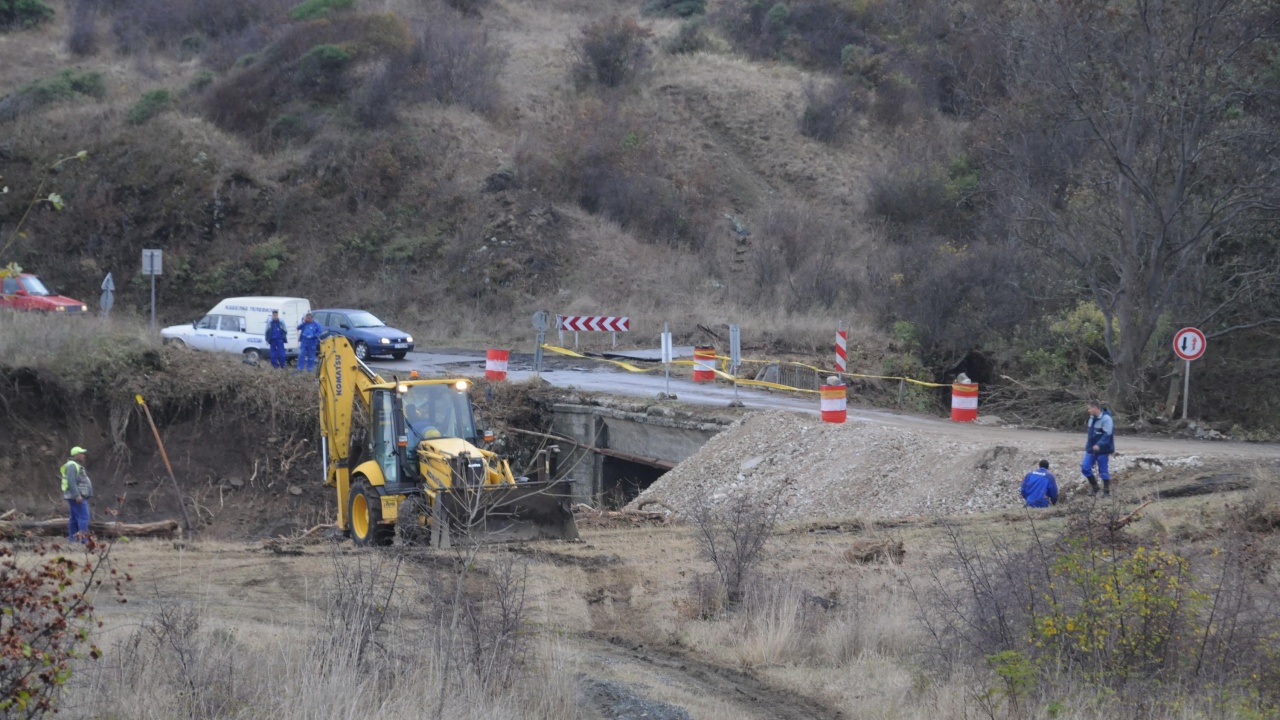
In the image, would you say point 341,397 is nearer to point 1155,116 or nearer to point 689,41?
point 1155,116

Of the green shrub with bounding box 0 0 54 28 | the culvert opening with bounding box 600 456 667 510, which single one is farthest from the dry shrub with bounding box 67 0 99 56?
the culvert opening with bounding box 600 456 667 510

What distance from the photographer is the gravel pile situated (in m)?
17.6

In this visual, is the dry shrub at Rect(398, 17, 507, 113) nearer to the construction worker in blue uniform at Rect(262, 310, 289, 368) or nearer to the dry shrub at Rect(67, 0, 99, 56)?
the dry shrub at Rect(67, 0, 99, 56)

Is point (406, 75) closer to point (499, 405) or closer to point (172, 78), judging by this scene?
point (172, 78)

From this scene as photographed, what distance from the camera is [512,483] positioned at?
601 inches

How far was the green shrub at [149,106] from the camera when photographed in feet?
172

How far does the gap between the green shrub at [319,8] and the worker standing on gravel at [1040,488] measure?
50.7 meters

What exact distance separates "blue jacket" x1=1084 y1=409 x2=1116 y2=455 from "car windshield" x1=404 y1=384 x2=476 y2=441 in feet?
28.1

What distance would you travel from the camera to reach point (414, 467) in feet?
52.1

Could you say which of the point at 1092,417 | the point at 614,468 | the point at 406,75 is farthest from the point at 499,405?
the point at 406,75

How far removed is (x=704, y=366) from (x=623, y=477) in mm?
4111

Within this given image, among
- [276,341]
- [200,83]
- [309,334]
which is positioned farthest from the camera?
[200,83]

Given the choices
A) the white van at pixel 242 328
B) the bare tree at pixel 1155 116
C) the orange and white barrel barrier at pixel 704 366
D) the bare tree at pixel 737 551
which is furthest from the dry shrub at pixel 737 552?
the white van at pixel 242 328

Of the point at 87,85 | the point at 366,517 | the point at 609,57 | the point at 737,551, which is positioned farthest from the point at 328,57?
the point at 737,551
